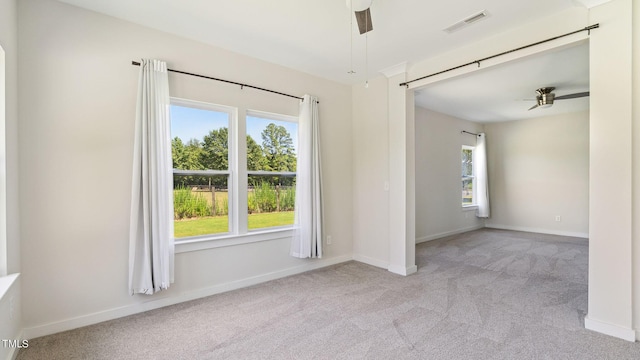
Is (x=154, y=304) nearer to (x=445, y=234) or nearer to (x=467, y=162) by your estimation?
(x=445, y=234)

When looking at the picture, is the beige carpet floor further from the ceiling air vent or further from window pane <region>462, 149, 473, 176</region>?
window pane <region>462, 149, 473, 176</region>

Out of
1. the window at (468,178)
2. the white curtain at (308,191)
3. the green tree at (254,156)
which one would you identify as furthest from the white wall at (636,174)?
the window at (468,178)

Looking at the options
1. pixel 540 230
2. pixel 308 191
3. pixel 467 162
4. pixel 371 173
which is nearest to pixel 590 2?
→ pixel 371 173

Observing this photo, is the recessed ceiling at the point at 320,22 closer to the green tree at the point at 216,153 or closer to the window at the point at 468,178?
the green tree at the point at 216,153

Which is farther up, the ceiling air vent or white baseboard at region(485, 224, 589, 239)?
the ceiling air vent

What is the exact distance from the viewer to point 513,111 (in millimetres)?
6344

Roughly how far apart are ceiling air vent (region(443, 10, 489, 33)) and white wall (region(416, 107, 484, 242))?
320 centimetres

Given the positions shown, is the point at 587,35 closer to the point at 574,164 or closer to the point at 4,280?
the point at 4,280

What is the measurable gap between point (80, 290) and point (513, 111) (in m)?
7.74

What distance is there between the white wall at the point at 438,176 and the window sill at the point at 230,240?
3.35 metres

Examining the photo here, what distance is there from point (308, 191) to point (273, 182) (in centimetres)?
50

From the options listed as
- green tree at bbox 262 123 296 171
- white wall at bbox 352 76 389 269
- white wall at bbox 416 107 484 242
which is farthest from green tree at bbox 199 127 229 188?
white wall at bbox 416 107 484 242

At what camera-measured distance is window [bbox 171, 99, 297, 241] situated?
3.21 metres

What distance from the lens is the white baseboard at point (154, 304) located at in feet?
7.88
